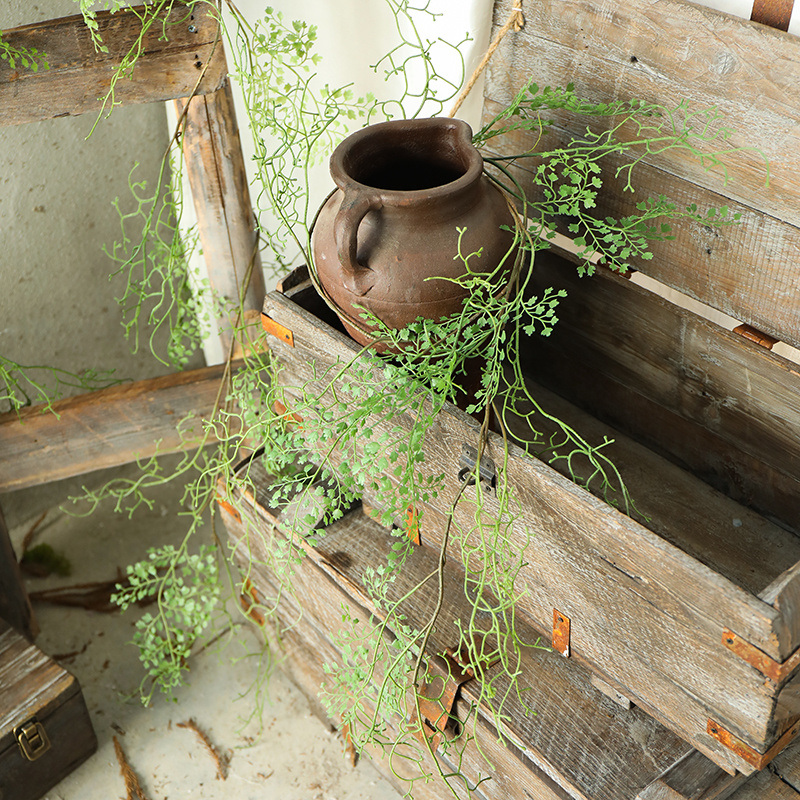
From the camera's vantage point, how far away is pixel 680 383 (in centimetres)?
147

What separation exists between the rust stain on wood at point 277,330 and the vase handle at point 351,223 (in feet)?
0.78

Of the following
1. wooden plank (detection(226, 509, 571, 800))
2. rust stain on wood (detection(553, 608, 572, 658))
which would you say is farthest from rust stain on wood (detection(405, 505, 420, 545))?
rust stain on wood (detection(553, 608, 572, 658))

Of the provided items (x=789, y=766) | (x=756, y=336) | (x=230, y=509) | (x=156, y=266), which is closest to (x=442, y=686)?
(x=789, y=766)

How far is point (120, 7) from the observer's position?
1.27m

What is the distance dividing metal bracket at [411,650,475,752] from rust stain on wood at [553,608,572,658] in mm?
131

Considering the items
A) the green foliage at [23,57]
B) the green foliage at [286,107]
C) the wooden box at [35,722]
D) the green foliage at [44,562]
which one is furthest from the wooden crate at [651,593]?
the green foliage at [44,562]

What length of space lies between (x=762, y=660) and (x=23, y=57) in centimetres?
129

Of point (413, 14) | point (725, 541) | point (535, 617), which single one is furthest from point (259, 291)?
point (725, 541)

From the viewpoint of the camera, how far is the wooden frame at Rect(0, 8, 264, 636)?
4.23 ft

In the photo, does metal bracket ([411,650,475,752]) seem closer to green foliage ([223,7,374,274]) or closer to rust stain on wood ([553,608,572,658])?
rust stain on wood ([553,608,572,658])

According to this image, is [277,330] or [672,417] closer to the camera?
[277,330]

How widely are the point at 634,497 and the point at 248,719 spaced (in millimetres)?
890

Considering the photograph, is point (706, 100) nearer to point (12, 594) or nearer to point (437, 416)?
point (437, 416)

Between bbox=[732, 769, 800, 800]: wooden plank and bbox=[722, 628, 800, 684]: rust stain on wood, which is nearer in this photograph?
bbox=[722, 628, 800, 684]: rust stain on wood
